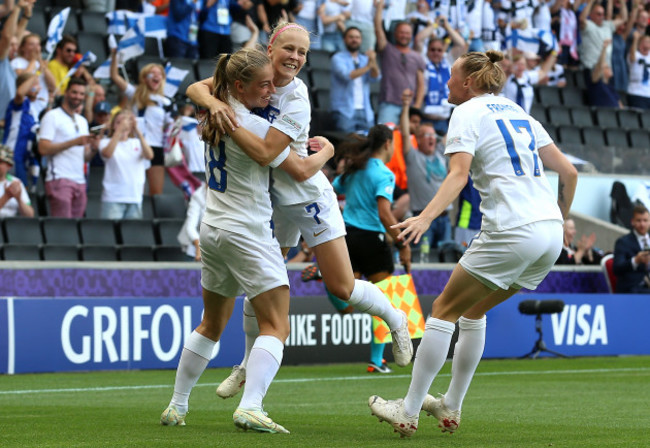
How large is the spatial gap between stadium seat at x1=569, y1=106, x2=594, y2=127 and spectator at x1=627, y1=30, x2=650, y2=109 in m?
1.21

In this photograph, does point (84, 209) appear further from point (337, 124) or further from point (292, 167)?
point (292, 167)

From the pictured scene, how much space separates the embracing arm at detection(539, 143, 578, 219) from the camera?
613 cm

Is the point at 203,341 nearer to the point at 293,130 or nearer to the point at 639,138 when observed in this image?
the point at 293,130

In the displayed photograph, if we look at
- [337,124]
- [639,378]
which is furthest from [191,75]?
[639,378]

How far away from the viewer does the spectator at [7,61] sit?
13.1 m

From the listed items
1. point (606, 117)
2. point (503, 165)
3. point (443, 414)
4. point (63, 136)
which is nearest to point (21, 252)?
point (63, 136)

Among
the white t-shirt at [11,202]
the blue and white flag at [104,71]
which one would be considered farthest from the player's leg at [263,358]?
the blue and white flag at [104,71]

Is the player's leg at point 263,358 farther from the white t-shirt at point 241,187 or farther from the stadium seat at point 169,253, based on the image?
the stadium seat at point 169,253

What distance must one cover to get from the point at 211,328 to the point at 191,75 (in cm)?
979

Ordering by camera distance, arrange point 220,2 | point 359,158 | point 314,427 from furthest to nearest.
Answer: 1. point 220,2
2. point 359,158
3. point 314,427

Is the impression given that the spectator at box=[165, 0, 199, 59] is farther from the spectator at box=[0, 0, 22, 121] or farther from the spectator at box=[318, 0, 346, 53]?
the spectator at box=[0, 0, 22, 121]

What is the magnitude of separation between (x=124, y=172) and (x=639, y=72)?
451 inches

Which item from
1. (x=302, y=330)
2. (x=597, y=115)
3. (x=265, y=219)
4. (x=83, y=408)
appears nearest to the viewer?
(x=265, y=219)

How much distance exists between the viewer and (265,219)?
5.98 m
